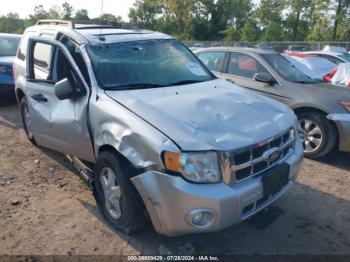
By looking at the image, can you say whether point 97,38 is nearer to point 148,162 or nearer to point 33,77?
point 33,77

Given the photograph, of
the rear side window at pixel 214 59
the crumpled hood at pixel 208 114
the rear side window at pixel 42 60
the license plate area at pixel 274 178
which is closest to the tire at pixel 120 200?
the crumpled hood at pixel 208 114

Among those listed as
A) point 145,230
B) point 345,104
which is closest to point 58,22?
point 145,230

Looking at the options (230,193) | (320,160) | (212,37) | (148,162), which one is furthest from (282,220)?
(212,37)

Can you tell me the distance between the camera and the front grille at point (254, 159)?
2.84 metres

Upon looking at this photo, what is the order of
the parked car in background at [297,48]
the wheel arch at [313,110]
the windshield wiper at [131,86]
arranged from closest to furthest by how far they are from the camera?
1. the windshield wiper at [131,86]
2. the wheel arch at [313,110]
3. the parked car in background at [297,48]

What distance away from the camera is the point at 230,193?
9.13ft

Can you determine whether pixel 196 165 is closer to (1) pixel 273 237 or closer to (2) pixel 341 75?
(1) pixel 273 237

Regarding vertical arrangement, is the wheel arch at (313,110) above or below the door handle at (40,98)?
below

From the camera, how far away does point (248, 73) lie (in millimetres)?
6453

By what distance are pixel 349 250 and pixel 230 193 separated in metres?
1.39

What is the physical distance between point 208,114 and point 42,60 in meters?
2.56

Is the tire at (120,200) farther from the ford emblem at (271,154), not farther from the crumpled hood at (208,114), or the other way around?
the ford emblem at (271,154)

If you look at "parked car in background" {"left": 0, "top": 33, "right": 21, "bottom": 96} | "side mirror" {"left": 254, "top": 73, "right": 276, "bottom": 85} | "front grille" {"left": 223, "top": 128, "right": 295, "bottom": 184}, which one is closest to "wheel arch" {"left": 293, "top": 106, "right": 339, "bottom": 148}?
"side mirror" {"left": 254, "top": 73, "right": 276, "bottom": 85}

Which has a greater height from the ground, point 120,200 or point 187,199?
point 187,199
